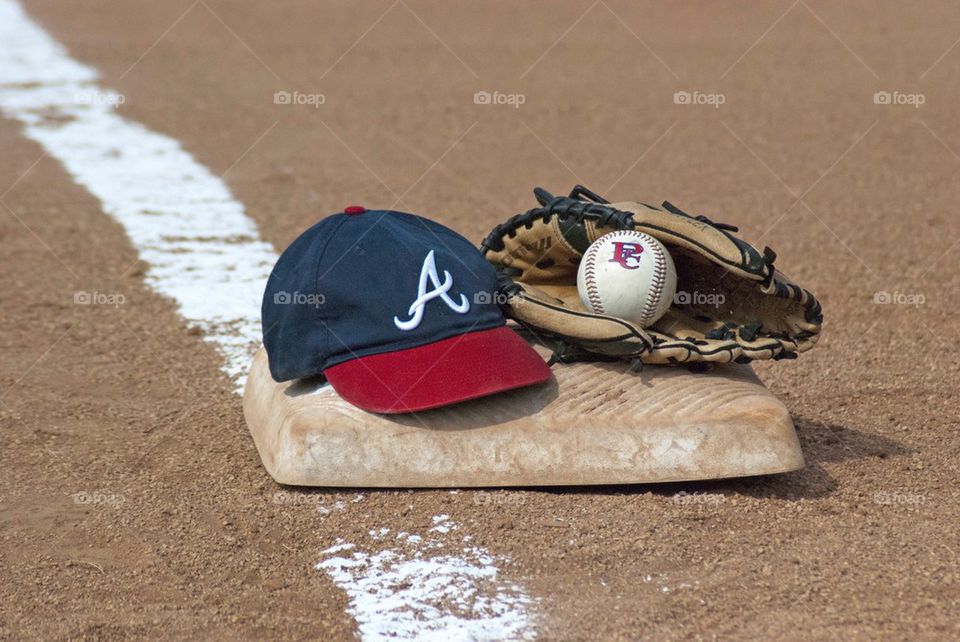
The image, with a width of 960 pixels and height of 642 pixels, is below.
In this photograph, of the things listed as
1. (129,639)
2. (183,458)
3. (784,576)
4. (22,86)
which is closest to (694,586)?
(784,576)

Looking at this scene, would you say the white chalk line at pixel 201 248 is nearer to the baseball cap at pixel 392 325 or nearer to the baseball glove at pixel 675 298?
the baseball cap at pixel 392 325

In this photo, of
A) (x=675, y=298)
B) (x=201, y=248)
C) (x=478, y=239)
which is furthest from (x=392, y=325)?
(x=201, y=248)

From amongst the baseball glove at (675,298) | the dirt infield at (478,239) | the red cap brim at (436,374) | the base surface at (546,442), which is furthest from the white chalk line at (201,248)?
the baseball glove at (675,298)

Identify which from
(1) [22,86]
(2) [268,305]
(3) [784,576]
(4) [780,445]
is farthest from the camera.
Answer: (1) [22,86]

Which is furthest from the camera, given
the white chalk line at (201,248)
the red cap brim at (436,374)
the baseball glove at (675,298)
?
the baseball glove at (675,298)

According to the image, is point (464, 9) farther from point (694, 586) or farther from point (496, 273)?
point (694, 586)
